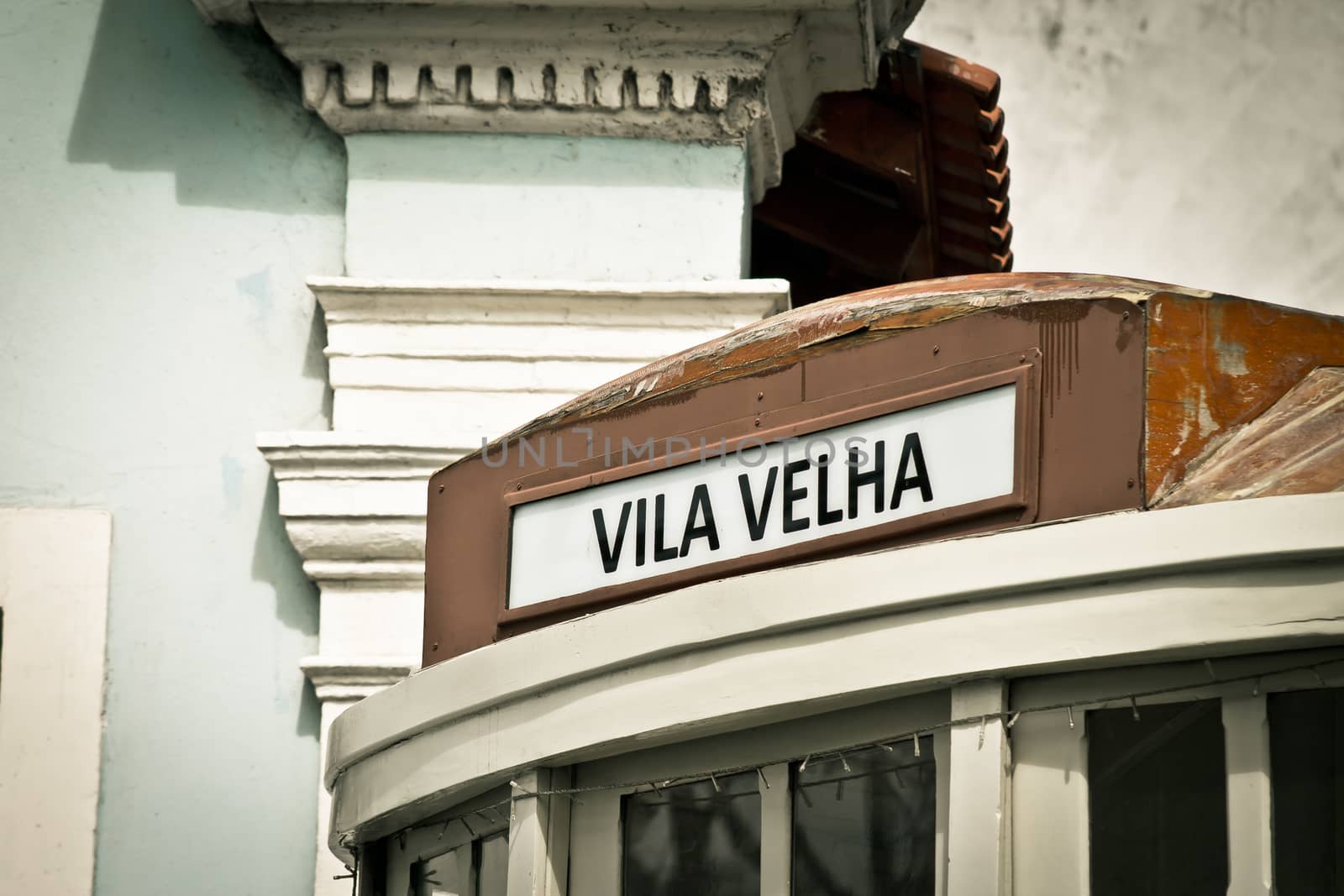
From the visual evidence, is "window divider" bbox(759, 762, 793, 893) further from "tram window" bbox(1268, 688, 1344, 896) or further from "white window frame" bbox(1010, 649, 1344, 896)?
"tram window" bbox(1268, 688, 1344, 896)

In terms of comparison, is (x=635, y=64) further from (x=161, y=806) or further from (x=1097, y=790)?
(x=1097, y=790)

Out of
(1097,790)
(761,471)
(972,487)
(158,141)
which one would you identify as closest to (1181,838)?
(1097,790)

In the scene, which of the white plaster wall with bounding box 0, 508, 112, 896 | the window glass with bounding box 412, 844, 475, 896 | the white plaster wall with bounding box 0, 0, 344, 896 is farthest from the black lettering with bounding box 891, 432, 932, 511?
the white plaster wall with bounding box 0, 508, 112, 896

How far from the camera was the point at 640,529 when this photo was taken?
13.2 ft

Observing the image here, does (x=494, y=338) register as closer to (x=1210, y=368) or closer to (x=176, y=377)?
(x=176, y=377)

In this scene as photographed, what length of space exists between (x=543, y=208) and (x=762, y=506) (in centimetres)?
311

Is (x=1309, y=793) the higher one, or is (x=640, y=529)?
(x=640, y=529)

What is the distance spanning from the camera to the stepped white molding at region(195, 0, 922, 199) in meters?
6.65

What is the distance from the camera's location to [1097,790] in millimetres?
3230

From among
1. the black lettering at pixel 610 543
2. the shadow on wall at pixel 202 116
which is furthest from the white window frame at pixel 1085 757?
the shadow on wall at pixel 202 116

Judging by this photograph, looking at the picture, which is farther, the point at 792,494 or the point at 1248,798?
the point at 792,494

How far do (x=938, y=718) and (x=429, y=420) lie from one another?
333 cm

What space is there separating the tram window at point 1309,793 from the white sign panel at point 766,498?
66 cm

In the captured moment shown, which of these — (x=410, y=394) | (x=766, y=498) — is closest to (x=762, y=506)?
(x=766, y=498)
